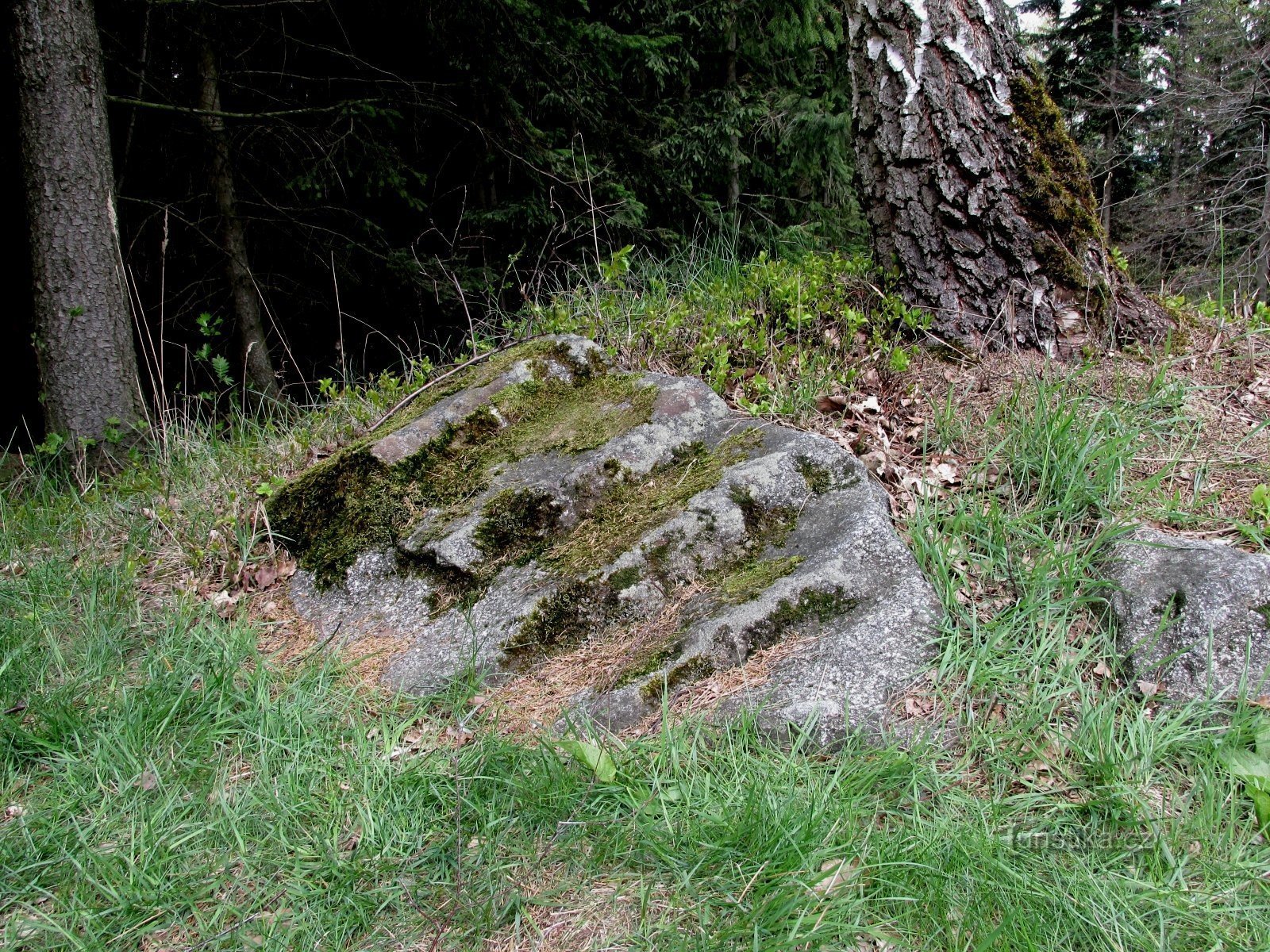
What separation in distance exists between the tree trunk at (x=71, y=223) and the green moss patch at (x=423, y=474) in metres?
2.13

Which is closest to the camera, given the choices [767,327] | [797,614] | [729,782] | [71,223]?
[729,782]

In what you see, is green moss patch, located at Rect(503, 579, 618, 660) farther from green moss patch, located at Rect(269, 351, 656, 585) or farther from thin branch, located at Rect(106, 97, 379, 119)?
thin branch, located at Rect(106, 97, 379, 119)

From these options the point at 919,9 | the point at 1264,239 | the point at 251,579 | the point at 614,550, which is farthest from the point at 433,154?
the point at 1264,239

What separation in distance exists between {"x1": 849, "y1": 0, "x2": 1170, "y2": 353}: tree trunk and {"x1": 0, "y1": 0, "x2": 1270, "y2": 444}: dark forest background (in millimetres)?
1882

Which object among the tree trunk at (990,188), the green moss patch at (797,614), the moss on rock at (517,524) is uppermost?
the tree trunk at (990,188)

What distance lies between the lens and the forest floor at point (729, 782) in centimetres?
172

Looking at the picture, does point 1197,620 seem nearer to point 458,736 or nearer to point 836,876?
point 836,876

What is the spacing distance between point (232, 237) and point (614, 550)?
18.7 ft

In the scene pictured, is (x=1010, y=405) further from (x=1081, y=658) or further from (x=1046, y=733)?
(x=1046, y=733)

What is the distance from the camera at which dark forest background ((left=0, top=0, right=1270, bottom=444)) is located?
20.6 feet

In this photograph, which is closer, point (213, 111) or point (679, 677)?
point (679, 677)

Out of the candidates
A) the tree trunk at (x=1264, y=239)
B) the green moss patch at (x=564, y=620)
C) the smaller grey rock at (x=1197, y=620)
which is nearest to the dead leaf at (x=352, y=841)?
the green moss patch at (x=564, y=620)

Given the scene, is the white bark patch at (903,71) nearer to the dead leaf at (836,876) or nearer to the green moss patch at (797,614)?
the green moss patch at (797,614)

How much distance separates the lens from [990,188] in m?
3.44
